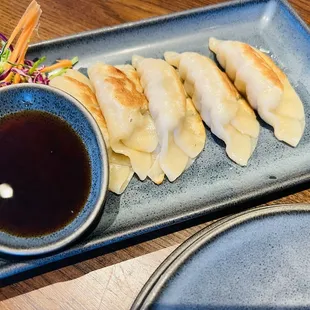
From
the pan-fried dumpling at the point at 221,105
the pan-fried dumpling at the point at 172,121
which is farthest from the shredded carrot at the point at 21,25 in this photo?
the pan-fried dumpling at the point at 221,105

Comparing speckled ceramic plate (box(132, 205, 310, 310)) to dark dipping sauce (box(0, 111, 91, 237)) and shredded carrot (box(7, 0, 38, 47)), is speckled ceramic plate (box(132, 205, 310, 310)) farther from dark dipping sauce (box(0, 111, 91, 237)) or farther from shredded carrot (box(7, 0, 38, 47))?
shredded carrot (box(7, 0, 38, 47))

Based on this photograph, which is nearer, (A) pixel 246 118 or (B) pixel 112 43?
(A) pixel 246 118

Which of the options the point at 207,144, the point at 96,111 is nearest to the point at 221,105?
the point at 207,144

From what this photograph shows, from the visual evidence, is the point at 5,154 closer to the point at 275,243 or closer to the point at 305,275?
the point at 275,243

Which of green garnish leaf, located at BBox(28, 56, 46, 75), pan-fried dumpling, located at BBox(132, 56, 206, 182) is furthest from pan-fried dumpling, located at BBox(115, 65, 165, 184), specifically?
green garnish leaf, located at BBox(28, 56, 46, 75)

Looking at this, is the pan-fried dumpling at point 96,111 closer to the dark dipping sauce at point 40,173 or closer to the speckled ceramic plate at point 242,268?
the dark dipping sauce at point 40,173

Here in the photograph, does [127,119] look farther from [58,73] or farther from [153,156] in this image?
[58,73]

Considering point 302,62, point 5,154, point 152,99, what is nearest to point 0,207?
point 5,154
